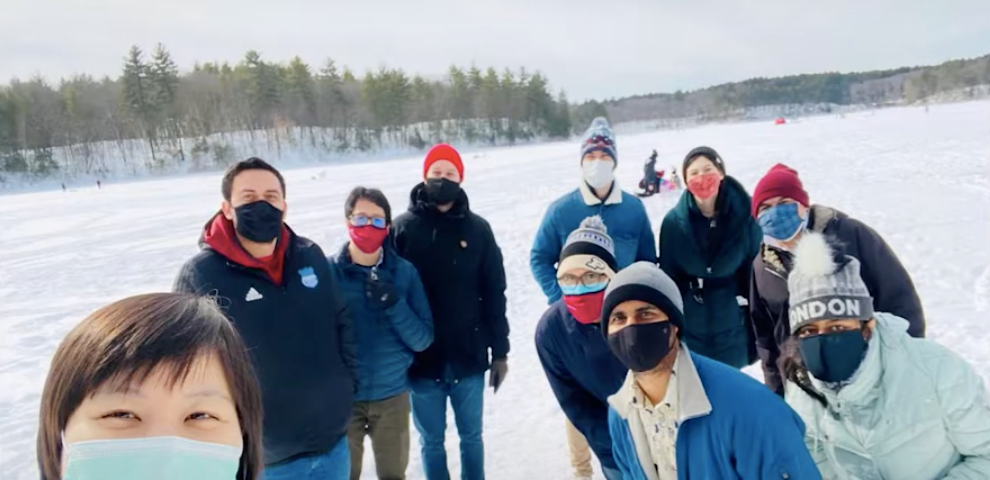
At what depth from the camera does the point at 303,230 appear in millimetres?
13219

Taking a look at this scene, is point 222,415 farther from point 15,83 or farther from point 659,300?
point 15,83

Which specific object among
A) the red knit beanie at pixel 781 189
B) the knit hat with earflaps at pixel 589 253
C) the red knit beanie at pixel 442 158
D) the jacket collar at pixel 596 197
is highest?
the red knit beanie at pixel 442 158

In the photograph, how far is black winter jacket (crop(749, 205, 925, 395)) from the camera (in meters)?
2.49

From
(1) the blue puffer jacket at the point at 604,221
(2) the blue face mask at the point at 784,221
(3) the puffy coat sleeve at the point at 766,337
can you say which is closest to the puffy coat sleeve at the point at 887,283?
(2) the blue face mask at the point at 784,221

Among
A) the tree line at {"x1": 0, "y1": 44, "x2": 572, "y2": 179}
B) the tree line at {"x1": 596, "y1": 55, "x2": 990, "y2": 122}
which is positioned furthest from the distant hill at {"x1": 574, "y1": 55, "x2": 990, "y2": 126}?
the tree line at {"x1": 0, "y1": 44, "x2": 572, "y2": 179}

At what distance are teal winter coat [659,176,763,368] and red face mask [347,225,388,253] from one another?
5.50 ft

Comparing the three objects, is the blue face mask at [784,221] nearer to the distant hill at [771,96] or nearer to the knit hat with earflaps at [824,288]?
the knit hat with earflaps at [824,288]

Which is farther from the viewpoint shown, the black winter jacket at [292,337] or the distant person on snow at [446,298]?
the distant person on snow at [446,298]

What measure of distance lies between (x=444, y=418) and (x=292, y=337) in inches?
49.8

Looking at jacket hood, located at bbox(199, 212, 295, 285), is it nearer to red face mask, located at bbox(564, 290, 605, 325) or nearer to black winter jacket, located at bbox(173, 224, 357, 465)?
black winter jacket, located at bbox(173, 224, 357, 465)

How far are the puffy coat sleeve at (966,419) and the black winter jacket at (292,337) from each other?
2258mm

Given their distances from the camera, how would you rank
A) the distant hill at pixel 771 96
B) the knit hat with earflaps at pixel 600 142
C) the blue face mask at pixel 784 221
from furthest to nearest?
the distant hill at pixel 771 96 → the knit hat with earflaps at pixel 600 142 → the blue face mask at pixel 784 221

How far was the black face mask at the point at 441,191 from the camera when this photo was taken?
3.30 m

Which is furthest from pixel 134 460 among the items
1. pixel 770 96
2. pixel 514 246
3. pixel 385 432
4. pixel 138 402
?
pixel 770 96
